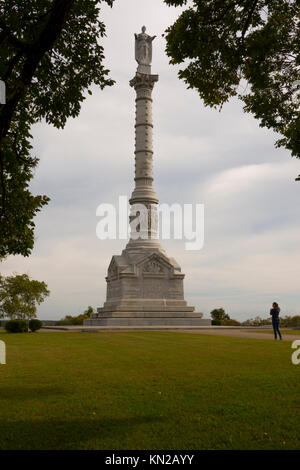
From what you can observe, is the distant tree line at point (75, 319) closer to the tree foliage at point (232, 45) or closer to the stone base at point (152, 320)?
the stone base at point (152, 320)

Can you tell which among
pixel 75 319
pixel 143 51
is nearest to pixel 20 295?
pixel 75 319

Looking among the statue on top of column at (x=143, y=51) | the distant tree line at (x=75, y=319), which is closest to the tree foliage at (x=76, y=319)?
the distant tree line at (x=75, y=319)

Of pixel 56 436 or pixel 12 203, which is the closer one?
pixel 56 436

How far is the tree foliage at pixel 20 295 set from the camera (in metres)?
45.7

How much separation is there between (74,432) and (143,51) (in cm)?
4728

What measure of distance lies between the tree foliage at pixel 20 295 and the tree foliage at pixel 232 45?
39265mm

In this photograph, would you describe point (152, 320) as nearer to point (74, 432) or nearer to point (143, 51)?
point (143, 51)

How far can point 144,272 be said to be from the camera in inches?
1578

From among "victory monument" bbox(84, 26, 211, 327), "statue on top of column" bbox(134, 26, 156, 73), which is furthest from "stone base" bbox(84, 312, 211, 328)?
"statue on top of column" bbox(134, 26, 156, 73)

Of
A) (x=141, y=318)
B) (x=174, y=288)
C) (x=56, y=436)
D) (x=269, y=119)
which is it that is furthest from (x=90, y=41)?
(x=174, y=288)

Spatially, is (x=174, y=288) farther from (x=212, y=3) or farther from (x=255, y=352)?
(x=212, y=3)

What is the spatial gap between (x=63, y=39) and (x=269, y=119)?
7620mm

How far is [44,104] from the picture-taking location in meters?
11.3

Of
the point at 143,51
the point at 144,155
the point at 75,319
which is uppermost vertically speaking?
Answer: the point at 143,51
